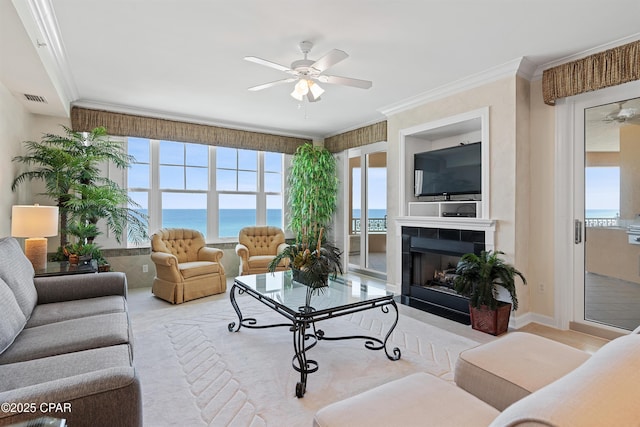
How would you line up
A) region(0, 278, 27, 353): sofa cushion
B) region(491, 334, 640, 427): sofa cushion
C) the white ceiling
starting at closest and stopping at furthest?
region(491, 334, 640, 427): sofa cushion, region(0, 278, 27, 353): sofa cushion, the white ceiling

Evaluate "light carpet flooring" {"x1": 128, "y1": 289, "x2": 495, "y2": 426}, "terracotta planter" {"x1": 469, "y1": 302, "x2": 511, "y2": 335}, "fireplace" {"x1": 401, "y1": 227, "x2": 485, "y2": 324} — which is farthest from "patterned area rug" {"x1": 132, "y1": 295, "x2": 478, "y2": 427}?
"fireplace" {"x1": 401, "y1": 227, "x2": 485, "y2": 324}

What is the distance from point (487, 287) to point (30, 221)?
13.3 ft

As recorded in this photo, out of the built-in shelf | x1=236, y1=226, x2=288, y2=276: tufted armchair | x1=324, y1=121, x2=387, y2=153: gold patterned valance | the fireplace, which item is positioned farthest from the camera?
Result: x1=324, y1=121, x2=387, y2=153: gold patterned valance

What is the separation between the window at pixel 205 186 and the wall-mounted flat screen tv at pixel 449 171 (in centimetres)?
271

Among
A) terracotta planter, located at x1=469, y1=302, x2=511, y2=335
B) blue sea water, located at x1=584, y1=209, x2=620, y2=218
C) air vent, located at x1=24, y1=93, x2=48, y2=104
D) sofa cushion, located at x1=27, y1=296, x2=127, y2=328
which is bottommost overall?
terracotta planter, located at x1=469, y1=302, x2=511, y2=335

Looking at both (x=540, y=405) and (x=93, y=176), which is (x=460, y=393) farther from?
(x=93, y=176)

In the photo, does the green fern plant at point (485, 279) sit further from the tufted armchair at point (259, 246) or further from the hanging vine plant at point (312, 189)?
the hanging vine plant at point (312, 189)

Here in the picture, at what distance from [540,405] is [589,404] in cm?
8

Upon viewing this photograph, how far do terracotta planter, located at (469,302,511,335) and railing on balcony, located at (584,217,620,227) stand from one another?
1.06m

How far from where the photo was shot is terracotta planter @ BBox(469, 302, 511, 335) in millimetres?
2975

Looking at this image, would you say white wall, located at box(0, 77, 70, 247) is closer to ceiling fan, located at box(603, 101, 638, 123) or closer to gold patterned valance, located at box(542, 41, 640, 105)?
gold patterned valance, located at box(542, 41, 640, 105)

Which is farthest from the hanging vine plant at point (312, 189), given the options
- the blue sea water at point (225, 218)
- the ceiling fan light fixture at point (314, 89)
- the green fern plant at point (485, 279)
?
the green fern plant at point (485, 279)

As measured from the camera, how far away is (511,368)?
141 centimetres

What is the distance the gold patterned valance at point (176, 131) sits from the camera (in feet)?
14.2
